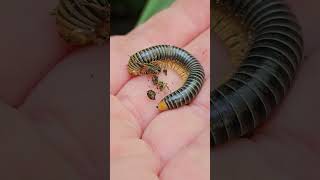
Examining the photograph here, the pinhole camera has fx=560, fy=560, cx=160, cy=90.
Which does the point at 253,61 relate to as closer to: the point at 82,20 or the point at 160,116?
the point at 160,116

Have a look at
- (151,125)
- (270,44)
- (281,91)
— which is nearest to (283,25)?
(270,44)

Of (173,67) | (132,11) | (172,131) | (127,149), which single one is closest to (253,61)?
(173,67)

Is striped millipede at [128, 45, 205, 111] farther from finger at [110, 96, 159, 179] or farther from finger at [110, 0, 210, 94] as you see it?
finger at [110, 96, 159, 179]

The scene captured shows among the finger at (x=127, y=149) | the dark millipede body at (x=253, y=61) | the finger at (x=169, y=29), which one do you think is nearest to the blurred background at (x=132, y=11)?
the finger at (x=169, y=29)

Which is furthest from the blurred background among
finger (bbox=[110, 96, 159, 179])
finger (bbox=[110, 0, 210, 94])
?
finger (bbox=[110, 96, 159, 179])

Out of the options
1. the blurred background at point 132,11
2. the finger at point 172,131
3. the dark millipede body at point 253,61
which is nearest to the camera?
the finger at point 172,131

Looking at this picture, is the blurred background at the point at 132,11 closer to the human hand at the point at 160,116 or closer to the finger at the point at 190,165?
the human hand at the point at 160,116

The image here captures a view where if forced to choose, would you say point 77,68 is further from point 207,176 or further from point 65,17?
point 207,176
